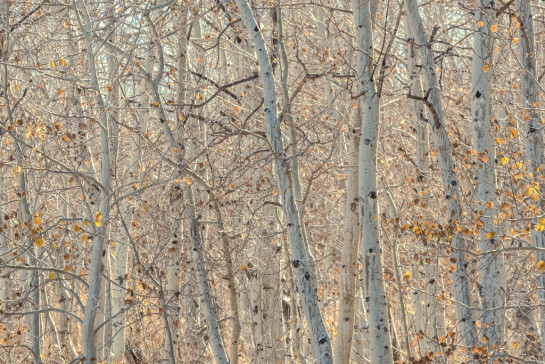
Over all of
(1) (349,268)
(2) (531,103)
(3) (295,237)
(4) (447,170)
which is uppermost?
(2) (531,103)

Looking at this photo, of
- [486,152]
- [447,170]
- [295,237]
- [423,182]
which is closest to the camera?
[295,237]

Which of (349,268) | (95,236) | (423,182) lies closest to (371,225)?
(349,268)

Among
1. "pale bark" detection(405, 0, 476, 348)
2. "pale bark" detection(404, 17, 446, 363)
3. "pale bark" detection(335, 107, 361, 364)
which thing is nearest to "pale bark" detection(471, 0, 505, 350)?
"pale bark" detection(405, 0, 476, 348)

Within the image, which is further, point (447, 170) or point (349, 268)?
point (349, 268)

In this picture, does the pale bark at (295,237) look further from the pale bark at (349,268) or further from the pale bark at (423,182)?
the pale bark at (423,182)

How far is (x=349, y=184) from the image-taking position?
8055 millimetres

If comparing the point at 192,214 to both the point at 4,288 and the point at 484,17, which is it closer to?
the point at 484,17

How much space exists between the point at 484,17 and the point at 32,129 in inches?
177

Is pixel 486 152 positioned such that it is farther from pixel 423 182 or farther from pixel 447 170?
pixel 423 182

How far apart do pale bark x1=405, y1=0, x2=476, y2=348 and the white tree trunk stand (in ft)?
1.83

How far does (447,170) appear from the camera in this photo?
729cm

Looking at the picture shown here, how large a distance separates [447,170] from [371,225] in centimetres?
103

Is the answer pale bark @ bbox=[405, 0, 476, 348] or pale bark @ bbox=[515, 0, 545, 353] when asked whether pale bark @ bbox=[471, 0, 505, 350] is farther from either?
pale bark @ bbox=[515, 0, 545, 353]

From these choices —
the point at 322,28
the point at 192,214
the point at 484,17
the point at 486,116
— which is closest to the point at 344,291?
the point at 192,214
